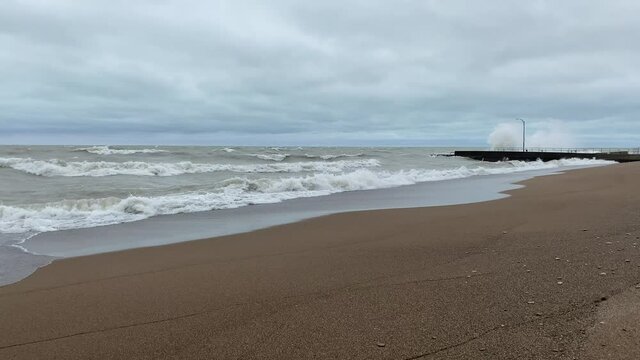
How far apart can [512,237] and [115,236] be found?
6590 millimetres

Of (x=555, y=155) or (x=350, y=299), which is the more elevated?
(x=555, y=155)

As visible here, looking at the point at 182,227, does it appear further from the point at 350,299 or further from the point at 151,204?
the point at 350,299

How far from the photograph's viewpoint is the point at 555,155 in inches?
2041

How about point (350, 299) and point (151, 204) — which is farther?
point (151, 204)

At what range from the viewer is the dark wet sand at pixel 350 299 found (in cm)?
312

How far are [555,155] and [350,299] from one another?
54431 mm

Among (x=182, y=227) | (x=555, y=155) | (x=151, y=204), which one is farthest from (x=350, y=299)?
(x=555, y=155)

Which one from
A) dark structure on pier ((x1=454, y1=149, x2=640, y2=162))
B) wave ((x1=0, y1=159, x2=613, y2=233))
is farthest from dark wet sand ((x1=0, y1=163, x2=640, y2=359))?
dark structure on pier ((x1=454, y1=149, x2=640, y2=162))

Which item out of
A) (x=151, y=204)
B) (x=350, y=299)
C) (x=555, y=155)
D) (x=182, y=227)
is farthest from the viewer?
(x=555, y=155)

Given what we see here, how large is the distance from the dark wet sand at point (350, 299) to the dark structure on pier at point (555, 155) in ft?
Answer: 149

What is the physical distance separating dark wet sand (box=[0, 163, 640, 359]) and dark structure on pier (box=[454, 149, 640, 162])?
149 feet

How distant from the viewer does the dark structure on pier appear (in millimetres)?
45513

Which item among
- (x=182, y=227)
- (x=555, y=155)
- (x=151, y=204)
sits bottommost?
(x=182, y=227)

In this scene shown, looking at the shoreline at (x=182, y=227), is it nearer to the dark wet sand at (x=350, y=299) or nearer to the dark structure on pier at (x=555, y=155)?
the dark wet sand at (x=350, y=299)
